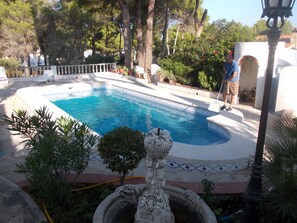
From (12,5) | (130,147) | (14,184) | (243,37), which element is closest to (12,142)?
(14,184)

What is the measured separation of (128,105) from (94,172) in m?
7.86

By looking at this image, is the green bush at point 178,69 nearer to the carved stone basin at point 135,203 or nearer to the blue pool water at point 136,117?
the blue pool water at point 136,117

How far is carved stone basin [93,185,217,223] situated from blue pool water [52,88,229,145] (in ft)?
15.3

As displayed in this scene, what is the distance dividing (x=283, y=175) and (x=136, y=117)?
8668mm

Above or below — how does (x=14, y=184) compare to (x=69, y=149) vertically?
below

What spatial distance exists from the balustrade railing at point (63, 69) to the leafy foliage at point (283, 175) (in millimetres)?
15572

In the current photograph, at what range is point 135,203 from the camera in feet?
12.1

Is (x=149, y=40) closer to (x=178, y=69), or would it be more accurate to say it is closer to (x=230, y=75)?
(x=178, y=69)

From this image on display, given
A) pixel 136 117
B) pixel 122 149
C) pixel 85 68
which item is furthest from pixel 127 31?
pixel 122 149

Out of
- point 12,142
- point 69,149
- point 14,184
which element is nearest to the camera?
point 69,149

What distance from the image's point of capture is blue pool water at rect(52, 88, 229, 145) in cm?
937

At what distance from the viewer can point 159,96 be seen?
486 inches

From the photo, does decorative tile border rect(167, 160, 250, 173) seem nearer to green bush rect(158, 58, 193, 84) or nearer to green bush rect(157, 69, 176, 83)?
green bush rect(158, 58, 193, 84)

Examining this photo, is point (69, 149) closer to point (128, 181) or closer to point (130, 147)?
point (130, 147)
